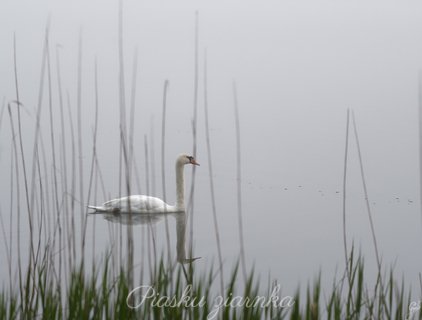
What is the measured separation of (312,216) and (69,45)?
2385 cm

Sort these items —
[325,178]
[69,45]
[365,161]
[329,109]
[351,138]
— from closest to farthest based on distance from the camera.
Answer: [325,178], [365,161], [351,138], [329,109], [69,45]

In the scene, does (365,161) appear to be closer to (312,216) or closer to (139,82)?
(312,216)

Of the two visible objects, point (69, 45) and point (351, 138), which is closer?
point (351, 138)

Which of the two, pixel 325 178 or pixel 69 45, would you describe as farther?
pixel 69 45

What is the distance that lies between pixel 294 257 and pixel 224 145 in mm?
8710

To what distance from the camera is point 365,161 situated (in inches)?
531

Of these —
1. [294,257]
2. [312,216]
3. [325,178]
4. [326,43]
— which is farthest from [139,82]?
[294,257]

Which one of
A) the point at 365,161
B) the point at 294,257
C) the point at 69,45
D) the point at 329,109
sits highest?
the point at 69,45

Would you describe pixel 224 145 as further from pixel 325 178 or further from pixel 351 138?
pixel 325 178

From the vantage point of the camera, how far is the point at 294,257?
7.56 m

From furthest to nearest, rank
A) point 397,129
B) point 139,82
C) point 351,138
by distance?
1. point 139,82
2. point 397,129
3. point 351,138

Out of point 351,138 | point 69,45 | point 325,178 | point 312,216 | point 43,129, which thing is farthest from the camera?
point 69,45

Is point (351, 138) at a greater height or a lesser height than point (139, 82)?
lesser

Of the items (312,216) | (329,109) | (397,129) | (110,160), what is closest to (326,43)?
(329,109)
